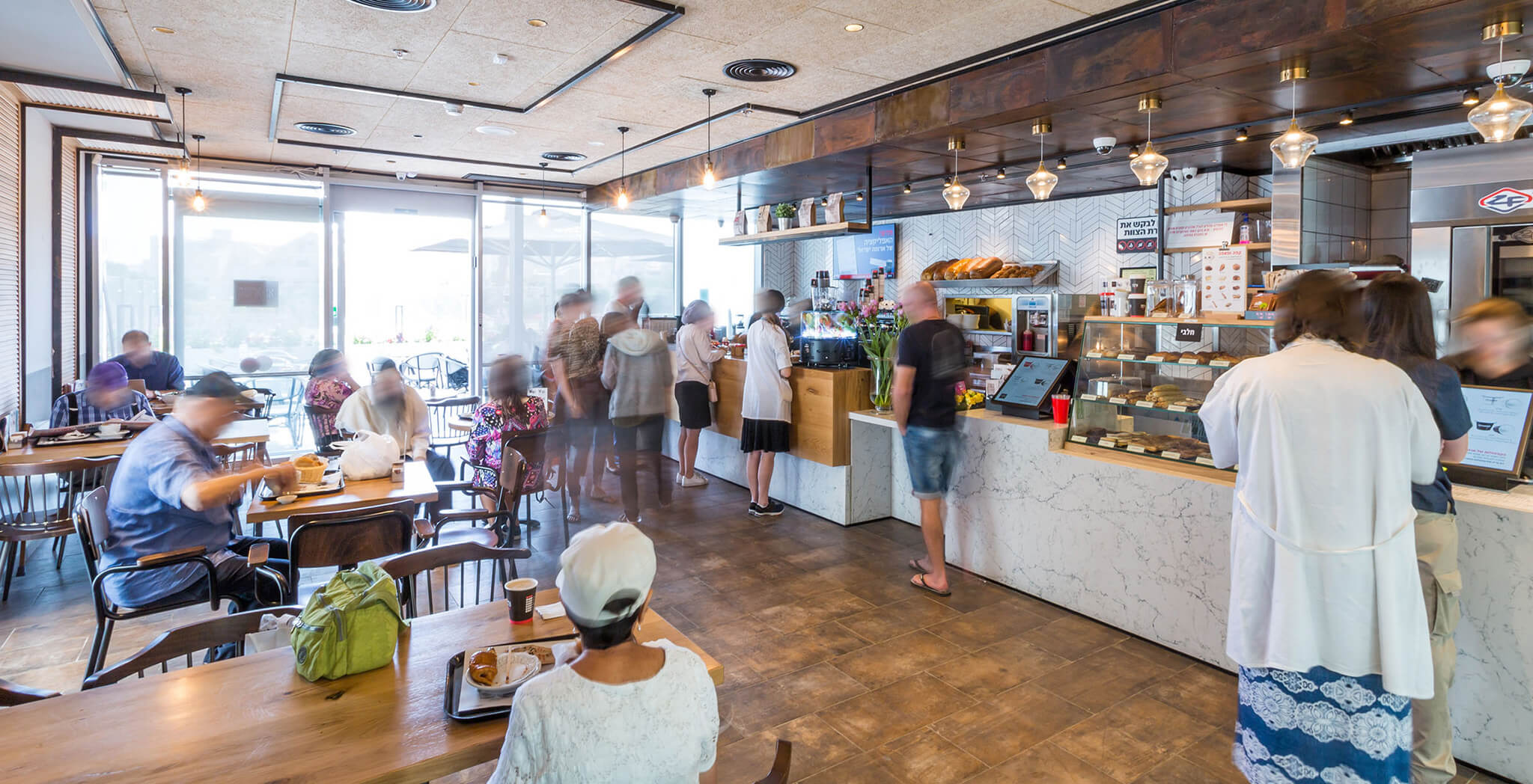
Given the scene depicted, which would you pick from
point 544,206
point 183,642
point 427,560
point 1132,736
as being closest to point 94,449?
point 427,560

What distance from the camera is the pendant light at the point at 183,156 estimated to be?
19.6 ft

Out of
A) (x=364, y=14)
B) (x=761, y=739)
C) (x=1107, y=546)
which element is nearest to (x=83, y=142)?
(x=364, y=14)

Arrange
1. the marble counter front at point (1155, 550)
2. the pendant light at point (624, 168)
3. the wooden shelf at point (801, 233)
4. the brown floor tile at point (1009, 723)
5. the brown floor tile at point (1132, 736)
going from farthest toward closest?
the pendant light at point (624, 168) → the wooden shelf at point (801, 233) → the brown floor tile at point (1009, 723) → the brown floor tile at point (1132, 736) → the marble counter front at point (1155, 550)

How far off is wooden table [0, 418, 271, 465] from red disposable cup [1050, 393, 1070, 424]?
417cm

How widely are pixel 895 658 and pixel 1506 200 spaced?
5.00 m

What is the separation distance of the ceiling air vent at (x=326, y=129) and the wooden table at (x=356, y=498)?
4.27 meters

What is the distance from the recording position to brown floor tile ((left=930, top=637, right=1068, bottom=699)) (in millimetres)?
3538

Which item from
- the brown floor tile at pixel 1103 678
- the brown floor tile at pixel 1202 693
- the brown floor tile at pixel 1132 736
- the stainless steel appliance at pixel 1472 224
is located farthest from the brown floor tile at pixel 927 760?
the stainless steel appliance at pixel 1472 224

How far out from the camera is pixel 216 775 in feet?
5.01

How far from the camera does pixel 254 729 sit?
170 centimetres

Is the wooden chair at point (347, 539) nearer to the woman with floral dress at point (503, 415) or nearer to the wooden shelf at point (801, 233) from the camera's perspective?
the woman with floral dress at point (503, 415)

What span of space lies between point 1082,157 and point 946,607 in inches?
158

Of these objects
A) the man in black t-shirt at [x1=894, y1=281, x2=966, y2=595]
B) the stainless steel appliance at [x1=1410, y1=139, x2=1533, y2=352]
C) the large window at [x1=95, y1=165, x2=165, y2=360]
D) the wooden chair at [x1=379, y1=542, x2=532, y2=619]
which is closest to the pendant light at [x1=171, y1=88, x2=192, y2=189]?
the large window at [x1=95, y1=165, x2=165, y2=360]

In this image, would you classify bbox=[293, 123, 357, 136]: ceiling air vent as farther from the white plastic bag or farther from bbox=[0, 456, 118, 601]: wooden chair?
the white plastic bag
